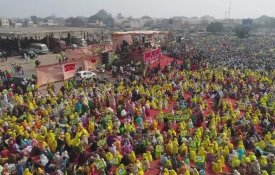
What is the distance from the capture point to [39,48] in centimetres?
4022

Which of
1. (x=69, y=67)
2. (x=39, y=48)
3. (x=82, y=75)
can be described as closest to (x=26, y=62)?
(x=39, y=48)

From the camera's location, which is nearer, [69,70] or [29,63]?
[69,70]

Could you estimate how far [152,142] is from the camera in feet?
49.2

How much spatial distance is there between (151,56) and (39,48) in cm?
1272

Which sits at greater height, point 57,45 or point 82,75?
point 57,45

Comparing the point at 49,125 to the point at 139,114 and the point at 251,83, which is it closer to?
the point at 139,114

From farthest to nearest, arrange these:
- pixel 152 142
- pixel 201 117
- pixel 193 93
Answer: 1. pixel 193 93
2. pixel 201 117
3. pixel 152 142

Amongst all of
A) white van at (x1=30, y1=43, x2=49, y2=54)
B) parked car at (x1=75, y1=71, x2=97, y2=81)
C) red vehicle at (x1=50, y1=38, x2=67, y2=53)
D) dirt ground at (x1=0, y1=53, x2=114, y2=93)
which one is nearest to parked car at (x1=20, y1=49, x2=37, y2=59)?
dirt ground at (x1=0, y1=53, x2=114, y2=93)

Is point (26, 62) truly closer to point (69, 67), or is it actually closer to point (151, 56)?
point (69, 67)

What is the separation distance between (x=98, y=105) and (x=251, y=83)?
43.6 ft

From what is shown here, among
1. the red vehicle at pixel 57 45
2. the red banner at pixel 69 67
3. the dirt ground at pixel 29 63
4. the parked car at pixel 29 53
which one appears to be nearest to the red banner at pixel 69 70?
the red banner at pixel 69 67

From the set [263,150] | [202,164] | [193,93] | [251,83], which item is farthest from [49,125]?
[251,83]

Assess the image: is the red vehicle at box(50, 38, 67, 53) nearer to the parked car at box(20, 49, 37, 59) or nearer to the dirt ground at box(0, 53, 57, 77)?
the dirt ground at box(0, 53, 57, 77)

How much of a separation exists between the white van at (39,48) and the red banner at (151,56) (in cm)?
1201
